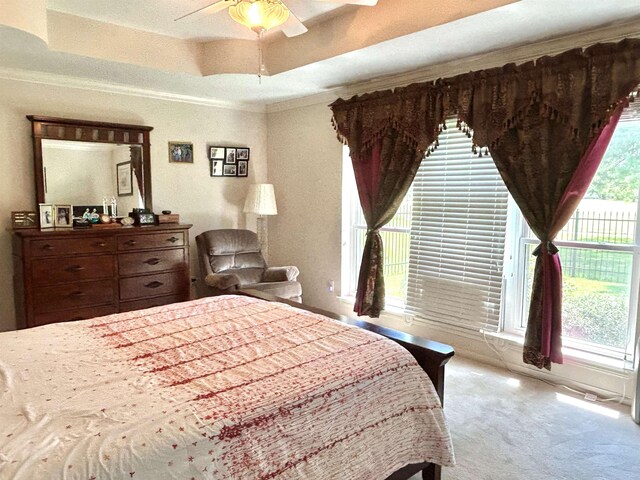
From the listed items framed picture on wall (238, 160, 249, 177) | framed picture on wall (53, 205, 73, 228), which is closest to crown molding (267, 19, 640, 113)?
framed picture on wall (238, 160, 249, 177)

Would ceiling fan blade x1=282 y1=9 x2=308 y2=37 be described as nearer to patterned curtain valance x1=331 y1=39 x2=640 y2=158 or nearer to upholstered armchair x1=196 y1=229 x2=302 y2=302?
patterned curtain valance x1=331 y1=39 x2=640 y2=158

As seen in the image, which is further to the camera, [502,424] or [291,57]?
[291,57]

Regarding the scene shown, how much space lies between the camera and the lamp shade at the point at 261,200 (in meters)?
4.88

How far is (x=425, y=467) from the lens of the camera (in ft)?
6.32

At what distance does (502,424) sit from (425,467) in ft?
2.99

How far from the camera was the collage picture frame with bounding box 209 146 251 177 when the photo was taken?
4992 mm

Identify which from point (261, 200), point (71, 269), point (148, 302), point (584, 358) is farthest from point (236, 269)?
point (584, 358)

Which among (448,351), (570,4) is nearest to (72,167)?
(448,351)

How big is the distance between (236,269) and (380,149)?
6.48ft

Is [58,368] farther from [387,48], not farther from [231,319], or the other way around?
[387,48]

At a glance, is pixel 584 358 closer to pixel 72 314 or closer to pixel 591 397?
pixel 591 397

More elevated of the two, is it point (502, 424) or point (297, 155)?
point (297, 155)

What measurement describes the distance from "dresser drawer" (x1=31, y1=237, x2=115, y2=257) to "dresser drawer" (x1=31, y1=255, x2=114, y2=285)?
5 cm

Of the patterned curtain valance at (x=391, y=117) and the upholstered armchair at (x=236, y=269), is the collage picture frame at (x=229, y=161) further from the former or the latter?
the patterned curtain valance at (x=391, y=117)
